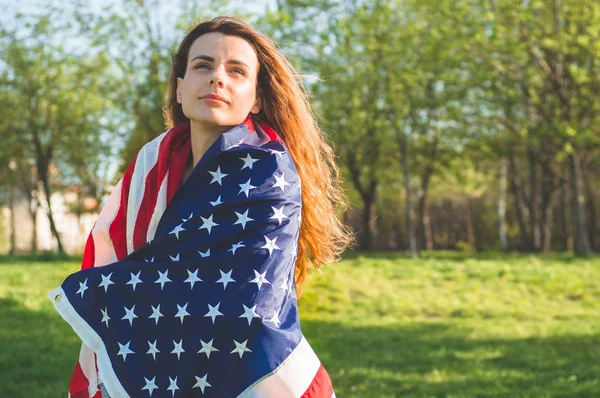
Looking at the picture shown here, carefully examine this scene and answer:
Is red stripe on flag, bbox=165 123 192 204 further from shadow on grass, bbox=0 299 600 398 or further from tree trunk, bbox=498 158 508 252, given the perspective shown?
tree trunk, bbox=498 158 508 252

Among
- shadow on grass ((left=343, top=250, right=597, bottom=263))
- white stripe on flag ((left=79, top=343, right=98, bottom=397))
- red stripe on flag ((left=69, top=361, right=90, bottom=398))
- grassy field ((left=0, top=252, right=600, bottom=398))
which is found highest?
white stripe on flag ((left=79, top=343, right=98, bottom=397))

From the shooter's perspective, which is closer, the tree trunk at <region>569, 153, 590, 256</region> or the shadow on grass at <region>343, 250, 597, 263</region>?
the shadow on grass at <region>343, 250, 597, 263</region>

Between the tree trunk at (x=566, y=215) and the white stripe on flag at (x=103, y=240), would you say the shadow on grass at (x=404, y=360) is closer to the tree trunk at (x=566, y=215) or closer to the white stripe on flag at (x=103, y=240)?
the white stripe on flag at (x=103, y=240)

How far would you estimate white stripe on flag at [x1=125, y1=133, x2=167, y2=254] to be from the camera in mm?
2523

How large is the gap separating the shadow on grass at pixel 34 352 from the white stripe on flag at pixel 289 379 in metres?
3.81

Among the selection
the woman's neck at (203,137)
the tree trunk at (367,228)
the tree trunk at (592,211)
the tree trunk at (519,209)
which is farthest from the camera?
the tree trunk at (367,228)

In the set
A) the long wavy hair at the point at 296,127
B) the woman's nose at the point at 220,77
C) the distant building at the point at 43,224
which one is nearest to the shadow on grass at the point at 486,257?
the long wavy hair at the point at 296,127

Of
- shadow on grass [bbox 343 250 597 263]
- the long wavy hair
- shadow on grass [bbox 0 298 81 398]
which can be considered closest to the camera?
the long wavy hair

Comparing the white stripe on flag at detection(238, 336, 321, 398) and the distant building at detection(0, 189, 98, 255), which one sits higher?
the white stripe on flag at detection(238, 336, 321, 398)

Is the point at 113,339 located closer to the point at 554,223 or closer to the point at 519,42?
the point at 519,42

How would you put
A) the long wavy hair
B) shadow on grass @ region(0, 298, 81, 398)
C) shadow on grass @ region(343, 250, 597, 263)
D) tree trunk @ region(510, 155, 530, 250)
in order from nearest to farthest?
the long wavy hair, shadow on grass @ region(0, 298, 81, 398), shadow on grass @ region(343, 250, 597, 263), tree trunk @ region(510, 155, 530, 250)

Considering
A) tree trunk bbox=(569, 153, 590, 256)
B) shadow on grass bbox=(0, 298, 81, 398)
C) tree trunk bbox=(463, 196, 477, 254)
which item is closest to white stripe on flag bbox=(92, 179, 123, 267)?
shadow on grass bbox=(0, 298, 81, 398)

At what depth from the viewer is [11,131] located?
27812 mm

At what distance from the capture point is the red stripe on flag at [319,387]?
2.33m
